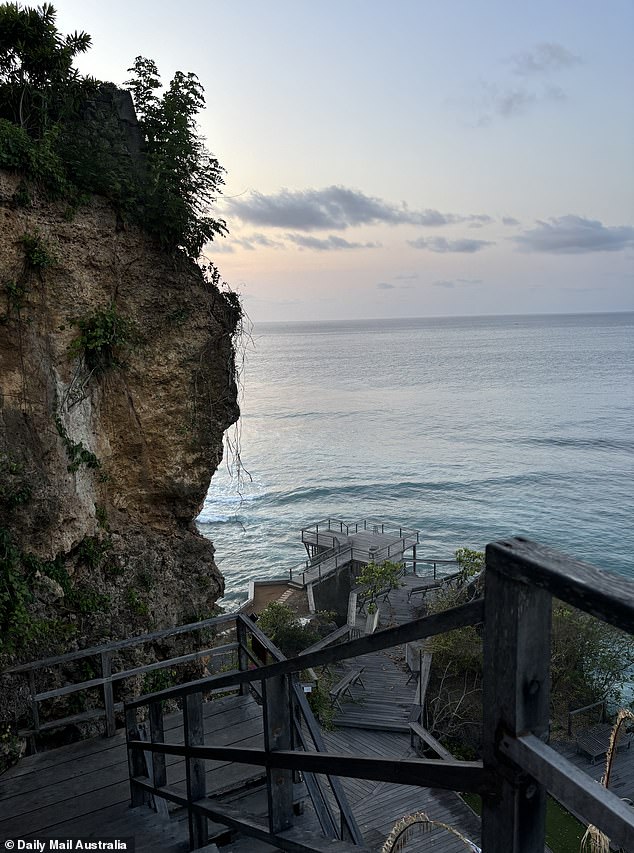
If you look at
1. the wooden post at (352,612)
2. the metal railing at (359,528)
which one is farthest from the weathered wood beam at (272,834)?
the metal railing at (359,528)

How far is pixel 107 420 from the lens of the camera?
9.38 metres

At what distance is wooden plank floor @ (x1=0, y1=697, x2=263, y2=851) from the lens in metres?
4.66

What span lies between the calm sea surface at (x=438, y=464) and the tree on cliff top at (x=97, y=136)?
8.88 feet

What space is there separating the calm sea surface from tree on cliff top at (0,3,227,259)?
271 centimetres

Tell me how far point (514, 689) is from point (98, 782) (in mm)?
5421

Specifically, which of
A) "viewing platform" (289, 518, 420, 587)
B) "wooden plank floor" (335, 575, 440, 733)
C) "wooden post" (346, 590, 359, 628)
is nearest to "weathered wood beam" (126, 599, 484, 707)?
"wooden plank floor" (335, 575, 440, 733)

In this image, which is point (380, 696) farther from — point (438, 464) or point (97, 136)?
point (438, 464)

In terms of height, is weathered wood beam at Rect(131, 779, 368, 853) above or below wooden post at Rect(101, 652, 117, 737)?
above

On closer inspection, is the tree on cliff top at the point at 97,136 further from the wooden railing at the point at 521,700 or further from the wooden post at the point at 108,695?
the wooden railing at the point at 521,700

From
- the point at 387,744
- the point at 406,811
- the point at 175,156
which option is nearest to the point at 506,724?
the point at 175,156

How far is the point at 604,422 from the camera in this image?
2623 inches

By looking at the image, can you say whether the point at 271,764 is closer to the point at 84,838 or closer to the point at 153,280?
the point at 84,838

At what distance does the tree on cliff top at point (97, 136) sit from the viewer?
8219 mm

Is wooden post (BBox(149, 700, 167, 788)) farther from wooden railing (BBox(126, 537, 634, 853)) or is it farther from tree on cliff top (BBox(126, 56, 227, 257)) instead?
tree on cliff top (BBox(126, 56, 227, 257))
